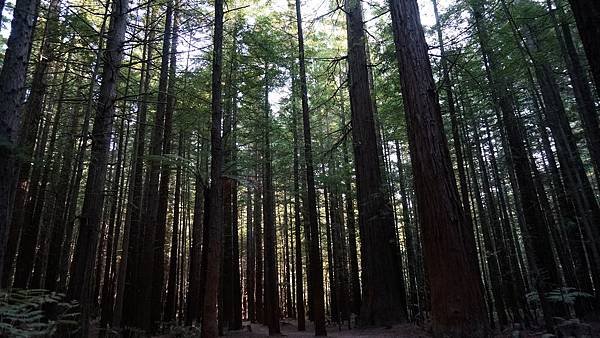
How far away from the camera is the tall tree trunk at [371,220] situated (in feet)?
36.9

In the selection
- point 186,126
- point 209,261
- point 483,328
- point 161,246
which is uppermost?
point 186,126

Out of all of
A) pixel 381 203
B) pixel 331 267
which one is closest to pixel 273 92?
pixel 381 203

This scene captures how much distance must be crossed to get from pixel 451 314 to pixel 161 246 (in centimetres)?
1141

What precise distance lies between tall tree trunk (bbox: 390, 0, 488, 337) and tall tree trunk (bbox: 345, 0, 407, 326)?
20.8 ft

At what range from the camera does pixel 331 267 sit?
1944cm

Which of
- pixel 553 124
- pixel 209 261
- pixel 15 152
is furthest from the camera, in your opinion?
pixel 553 124

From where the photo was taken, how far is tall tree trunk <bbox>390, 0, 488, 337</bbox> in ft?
11.0

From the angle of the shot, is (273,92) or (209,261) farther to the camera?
(273,92)

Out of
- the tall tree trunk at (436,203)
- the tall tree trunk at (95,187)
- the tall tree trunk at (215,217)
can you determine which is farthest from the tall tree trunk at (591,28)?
the tall tree trunk at (95,187)

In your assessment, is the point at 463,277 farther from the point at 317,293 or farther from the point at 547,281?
the point at 547,281

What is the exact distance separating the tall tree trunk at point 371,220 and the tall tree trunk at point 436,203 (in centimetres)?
634

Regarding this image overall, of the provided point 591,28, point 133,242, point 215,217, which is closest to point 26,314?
point 215,217

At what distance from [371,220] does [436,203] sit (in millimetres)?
8343

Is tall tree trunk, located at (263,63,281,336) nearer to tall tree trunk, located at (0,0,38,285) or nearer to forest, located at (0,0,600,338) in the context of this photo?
forest, located at (0,0,600,338)
